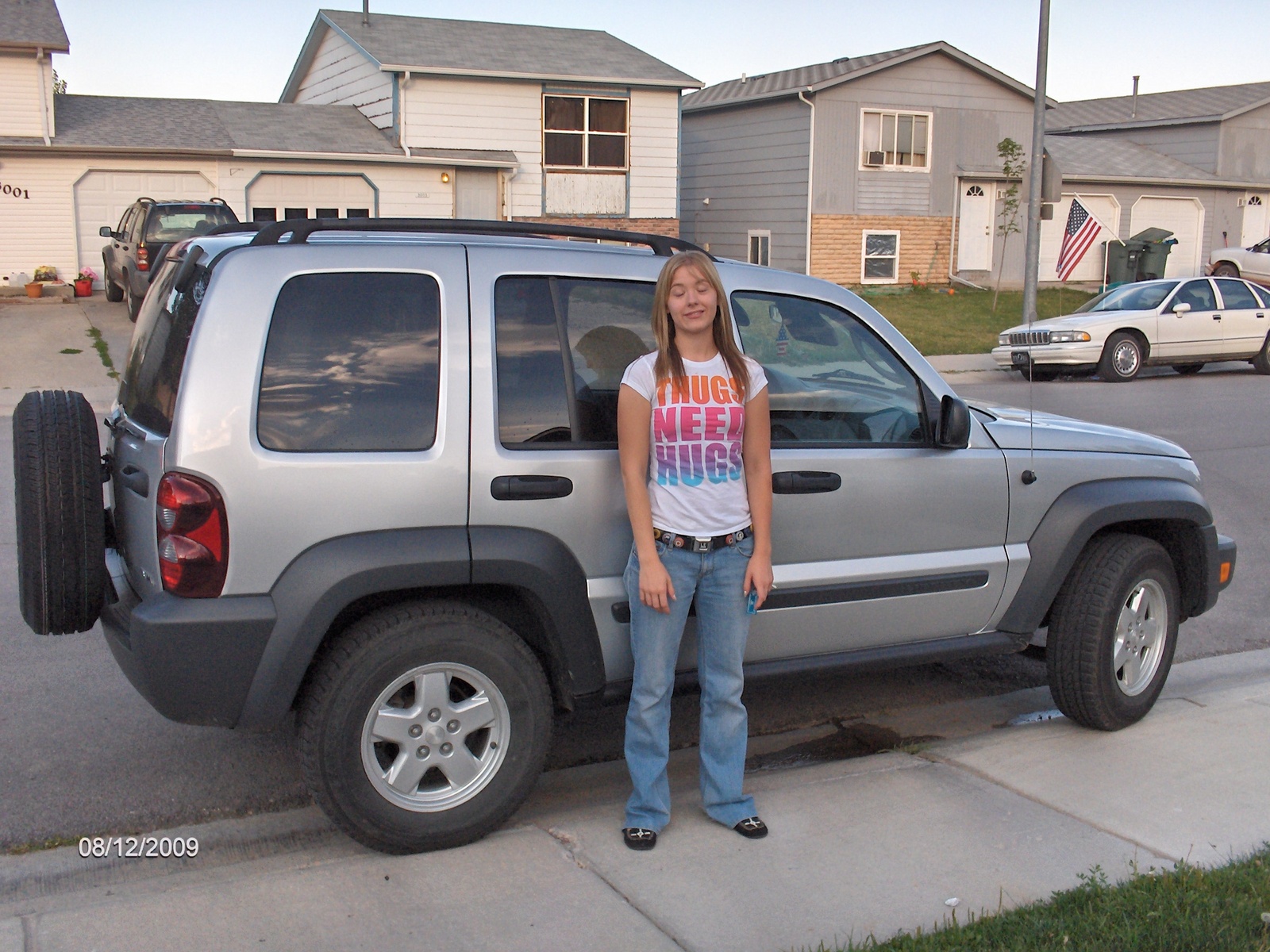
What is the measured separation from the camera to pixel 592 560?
12.6ft

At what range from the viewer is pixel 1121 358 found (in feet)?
58.7

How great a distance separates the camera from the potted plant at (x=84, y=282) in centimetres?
2317

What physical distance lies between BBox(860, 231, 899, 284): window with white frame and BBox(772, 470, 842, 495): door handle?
86.3 feet

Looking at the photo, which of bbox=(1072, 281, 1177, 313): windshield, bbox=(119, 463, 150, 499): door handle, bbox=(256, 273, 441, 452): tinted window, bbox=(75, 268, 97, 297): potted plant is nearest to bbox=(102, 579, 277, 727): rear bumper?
bbox=(119, 463, 150, 499): door handle

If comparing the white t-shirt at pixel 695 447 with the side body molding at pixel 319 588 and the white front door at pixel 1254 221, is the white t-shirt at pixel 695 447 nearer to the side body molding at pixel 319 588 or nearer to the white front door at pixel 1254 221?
the side body molding at pixel 319 588

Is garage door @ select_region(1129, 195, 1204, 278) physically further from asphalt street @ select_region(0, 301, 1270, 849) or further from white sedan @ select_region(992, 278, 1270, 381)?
asphalt street @ select_region(0, 301, 1270, 849)

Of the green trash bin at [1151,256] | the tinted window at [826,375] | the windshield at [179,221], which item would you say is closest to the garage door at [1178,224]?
the green trash bin at [1151,256]

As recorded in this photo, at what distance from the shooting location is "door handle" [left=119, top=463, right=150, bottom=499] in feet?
11.7

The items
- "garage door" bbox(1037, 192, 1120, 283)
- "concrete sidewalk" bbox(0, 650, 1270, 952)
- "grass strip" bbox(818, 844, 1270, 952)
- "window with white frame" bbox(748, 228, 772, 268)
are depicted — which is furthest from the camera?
"garage door" bbox(1037, 192, 1120, 283)

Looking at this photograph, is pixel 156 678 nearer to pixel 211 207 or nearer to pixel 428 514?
pixel 428 514

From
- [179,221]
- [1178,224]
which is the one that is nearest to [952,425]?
[179,221]

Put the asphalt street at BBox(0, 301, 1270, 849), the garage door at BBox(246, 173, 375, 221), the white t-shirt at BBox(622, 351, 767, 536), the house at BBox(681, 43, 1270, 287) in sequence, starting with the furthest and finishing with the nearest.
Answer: the house at BBox(681, 43, 1270, 287) → the garage door at BBox(246, 173, 375, 221) → the asphalt street at BBox(0, 301, 1270, 849) → the white t-shirt at BBox(622, 351, 767, 536)

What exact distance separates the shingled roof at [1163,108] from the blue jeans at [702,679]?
38433 mm
